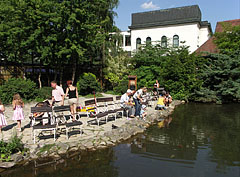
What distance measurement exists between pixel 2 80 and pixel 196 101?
1654 centimetres

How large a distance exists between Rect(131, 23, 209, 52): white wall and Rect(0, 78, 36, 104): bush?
16697 mm

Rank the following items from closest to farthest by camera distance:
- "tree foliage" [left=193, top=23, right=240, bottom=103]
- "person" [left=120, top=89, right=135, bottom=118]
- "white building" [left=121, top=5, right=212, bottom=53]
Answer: "person" [left=120, top=89, right=135, bottom=118] < "tree foliage" [left=193, top=23, right=240, bottom=103] < "white building" [left=121, top=5, right=212, bottom=53]

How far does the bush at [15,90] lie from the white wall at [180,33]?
16697 millimetres

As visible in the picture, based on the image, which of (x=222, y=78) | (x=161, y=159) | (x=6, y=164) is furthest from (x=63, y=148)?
(x=222, y=78)

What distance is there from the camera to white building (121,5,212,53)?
28.3 m

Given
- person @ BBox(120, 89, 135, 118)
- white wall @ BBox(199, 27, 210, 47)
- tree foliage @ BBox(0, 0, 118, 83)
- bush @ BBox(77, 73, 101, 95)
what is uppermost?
white wall @ BBox(199, 27, 210, 47)

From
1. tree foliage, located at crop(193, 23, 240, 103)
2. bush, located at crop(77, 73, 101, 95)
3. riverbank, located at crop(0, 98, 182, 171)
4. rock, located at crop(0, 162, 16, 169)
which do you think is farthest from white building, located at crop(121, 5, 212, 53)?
rock, located at crop(0, 162, 16, 169)

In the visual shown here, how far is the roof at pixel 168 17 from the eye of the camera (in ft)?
92.5

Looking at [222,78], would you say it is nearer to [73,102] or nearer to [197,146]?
[197,146]

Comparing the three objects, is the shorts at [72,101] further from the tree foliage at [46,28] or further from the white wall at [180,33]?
the white wall at [180,33]

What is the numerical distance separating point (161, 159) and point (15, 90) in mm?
10929

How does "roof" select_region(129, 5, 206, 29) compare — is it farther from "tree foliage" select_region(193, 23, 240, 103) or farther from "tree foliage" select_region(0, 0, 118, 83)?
"tree foliage" select_region(0, 0, 118, 83)

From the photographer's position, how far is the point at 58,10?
15.9 m

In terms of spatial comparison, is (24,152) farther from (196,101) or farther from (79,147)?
(196,101)
